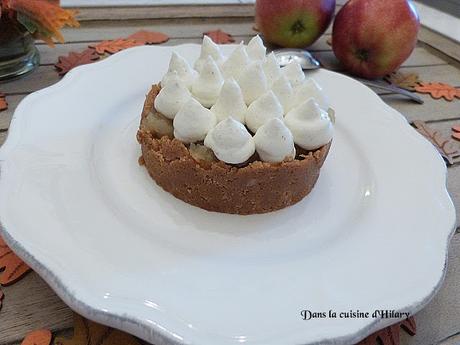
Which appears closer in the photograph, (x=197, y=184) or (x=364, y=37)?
(x=197, y=184)

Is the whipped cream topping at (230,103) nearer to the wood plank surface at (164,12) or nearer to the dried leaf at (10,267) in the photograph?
the dried leaf at (10,267)

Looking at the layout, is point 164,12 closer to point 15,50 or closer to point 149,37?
point 149,37

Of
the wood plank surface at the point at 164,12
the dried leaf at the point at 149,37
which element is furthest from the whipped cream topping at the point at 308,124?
the wood plank surface at the point at 164,12

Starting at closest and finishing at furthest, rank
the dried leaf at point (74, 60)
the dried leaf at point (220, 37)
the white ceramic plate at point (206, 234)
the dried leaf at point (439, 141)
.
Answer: the white ceramic plate at point (206, 234) → the dried leaf at point (439, 141) → the dried leaf at point (74, 60) → the dried leaf at point (220, 37)

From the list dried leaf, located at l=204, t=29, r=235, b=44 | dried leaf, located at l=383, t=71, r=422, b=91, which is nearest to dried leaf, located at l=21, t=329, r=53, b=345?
dried leaf, located at l=204, t=29, r=235, b=44

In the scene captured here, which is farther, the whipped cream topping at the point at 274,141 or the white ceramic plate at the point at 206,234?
the whipped cream topping at the point at 274,141

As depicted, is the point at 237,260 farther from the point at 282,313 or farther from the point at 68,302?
the point at 68,302

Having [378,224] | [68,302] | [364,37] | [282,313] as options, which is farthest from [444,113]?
[68,302]
